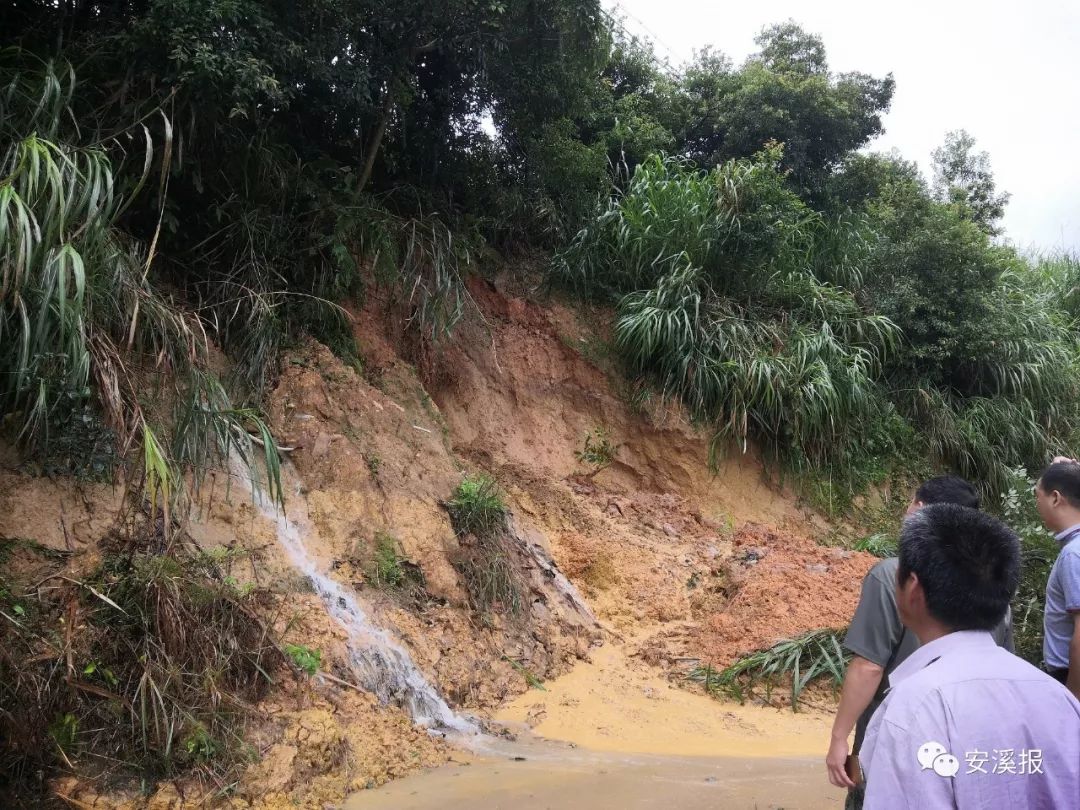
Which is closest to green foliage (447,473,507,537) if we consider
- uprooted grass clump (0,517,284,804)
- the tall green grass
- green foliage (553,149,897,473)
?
the tall green grass

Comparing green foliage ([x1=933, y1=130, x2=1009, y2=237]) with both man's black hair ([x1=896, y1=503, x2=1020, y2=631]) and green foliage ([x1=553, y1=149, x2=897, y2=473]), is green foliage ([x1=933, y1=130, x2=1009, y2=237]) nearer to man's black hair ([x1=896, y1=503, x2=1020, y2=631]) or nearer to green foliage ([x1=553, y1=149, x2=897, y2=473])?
green foliage ([x1=553, y1=149, x2=897, y2=473])

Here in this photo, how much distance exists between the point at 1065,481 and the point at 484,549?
436 centimetres

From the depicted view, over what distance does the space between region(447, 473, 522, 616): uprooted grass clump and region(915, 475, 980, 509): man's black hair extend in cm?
386

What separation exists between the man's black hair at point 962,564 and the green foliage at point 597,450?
7151 millimetres

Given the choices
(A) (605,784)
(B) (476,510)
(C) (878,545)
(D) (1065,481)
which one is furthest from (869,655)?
(C) (878,545)

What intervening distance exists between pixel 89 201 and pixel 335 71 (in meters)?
2.91

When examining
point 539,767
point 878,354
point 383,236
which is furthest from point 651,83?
point 539,767

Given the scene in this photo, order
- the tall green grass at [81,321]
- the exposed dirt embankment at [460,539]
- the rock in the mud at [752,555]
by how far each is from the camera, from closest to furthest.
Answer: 1. the tall green grass at [81,321]
2. the exposed dirt embankment at [460,539]
3. the rock in the mud at [752,555]

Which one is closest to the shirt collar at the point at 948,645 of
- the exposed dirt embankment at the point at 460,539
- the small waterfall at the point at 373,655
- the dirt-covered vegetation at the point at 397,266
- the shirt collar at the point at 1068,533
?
the shirt collar at the point at 1068,533

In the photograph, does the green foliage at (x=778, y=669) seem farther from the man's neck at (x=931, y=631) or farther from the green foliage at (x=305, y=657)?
the man's neck at (x=931, y=631)

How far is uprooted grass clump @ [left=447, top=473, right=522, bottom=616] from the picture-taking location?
638 centimetres

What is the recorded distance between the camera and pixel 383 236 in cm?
788

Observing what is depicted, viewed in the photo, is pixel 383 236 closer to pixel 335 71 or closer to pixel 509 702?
pixel 335 71

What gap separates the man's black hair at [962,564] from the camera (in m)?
1.80
